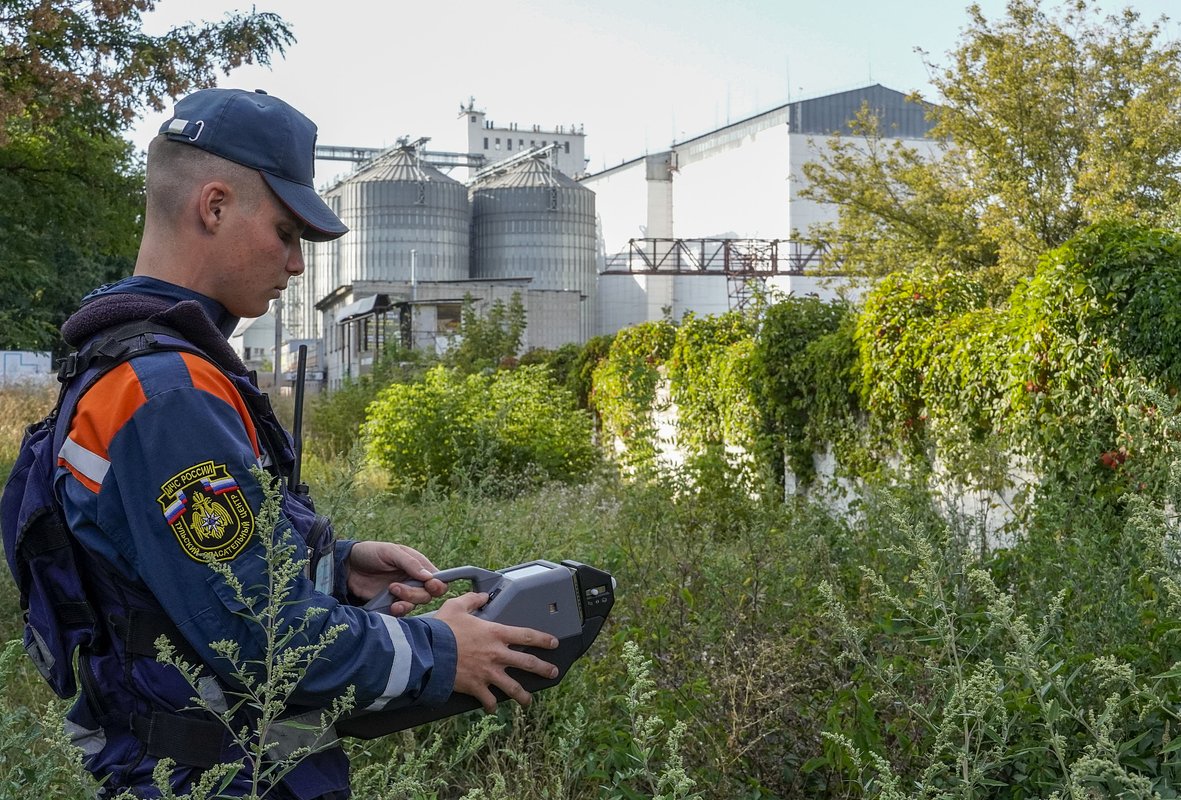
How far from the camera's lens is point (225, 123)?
2191 mm

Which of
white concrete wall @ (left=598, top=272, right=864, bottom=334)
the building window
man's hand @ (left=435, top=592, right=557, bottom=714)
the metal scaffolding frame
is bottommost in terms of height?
man's hand @ (left=435, top=592, right=557, bottom=714)

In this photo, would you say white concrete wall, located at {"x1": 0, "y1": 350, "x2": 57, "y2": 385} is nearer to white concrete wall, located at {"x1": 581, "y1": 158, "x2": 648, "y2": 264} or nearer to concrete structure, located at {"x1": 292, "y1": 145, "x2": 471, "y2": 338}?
concrete structure, located at {"x1": 292, "y1": 145, "x2": 471, "y2": 338}

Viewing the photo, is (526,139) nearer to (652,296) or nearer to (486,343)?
(652,296)

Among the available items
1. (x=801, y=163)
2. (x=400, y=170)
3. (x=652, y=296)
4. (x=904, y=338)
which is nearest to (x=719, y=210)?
(x=652, y=296)

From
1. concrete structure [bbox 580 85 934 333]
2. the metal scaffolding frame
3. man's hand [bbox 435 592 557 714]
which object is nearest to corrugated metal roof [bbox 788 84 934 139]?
concrete structure [bbox 580 85 934 333]

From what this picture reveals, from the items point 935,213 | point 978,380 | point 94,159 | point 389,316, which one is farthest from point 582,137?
point 978,380

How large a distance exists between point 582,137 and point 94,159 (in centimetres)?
6997

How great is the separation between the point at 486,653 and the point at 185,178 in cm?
101

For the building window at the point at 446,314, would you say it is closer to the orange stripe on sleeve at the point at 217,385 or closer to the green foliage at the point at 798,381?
the green foliage at the point at 798,381

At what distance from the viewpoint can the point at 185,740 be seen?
2.02 meters

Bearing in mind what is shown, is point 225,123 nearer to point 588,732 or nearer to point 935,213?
point 588,732

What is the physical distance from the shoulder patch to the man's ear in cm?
49

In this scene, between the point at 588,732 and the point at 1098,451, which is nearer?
the point at 588,732

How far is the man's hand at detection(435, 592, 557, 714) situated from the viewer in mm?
2119
